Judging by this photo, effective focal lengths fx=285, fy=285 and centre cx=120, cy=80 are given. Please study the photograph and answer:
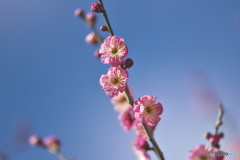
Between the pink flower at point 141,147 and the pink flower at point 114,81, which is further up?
the pink flower at point 114,81

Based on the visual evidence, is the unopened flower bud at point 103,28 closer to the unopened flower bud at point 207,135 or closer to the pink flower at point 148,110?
the pink flower at point 148,110

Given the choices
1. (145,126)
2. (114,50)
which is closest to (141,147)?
(145,126)

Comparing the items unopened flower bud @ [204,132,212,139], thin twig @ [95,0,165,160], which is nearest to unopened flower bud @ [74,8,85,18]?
thin twig @ [95,0,165,160]

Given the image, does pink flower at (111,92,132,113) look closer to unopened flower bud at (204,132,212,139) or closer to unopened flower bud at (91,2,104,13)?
unopened flower bud at (204,132,212,139)

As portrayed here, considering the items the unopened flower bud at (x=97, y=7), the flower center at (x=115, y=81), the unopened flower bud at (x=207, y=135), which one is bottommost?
the flower center at (x=115, y=81)

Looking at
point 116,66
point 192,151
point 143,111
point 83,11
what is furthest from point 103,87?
point 83,11

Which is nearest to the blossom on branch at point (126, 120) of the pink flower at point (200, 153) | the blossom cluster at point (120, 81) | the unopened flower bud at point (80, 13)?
the blossom cluster at point (120, 81)

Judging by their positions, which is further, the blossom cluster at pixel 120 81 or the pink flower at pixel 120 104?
the pink flower at pixel 120 104

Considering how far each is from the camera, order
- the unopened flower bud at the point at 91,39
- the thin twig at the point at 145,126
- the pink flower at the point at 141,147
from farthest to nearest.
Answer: the unopened flower bud at the point at 91,39 → the pink flower at the point at 141,147 → the thin twig at the point at 145,126
